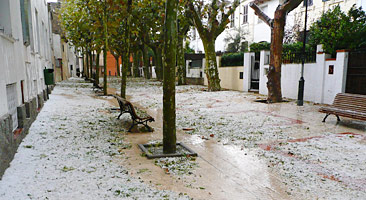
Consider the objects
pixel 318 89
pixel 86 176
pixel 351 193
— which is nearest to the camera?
pixel 351 193

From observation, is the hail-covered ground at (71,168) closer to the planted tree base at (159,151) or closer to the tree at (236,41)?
the planted tree base at (159,151)

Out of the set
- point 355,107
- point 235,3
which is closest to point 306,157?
point 355,107

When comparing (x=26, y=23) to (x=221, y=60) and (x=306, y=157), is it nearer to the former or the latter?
(x=306, y=157)

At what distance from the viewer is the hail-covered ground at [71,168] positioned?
3.72 m

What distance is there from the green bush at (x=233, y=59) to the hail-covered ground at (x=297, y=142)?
8874 millimetres

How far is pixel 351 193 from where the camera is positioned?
12.9 feet

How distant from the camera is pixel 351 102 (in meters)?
8.02

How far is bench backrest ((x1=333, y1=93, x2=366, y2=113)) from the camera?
769 centimetres

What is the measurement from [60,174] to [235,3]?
48.1ft

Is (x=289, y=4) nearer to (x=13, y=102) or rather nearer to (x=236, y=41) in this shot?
(x=13, y=102)

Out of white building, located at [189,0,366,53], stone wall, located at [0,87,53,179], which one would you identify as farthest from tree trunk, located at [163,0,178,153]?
white building, located at [189,0,366,53]

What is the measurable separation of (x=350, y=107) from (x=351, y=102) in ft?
0.50

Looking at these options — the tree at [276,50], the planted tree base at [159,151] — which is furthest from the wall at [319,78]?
the planted tree base at [159,151]

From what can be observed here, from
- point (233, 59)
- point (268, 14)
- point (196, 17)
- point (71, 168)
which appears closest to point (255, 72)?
point (233, 59)
